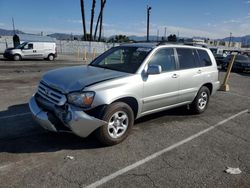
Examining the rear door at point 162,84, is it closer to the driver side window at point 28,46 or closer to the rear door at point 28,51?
the rear door at point 28,51

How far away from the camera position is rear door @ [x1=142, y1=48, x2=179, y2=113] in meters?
4.88

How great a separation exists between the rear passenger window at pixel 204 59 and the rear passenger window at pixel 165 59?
4.10ft

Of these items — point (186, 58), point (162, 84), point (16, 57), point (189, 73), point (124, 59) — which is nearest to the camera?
point (162, 84)

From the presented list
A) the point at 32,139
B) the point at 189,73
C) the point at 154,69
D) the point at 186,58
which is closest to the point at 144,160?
the point at 154,69

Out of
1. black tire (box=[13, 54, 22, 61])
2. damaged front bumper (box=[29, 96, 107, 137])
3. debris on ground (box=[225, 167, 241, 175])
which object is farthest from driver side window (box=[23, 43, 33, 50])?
debris on ground (box=[225, 167, 241, 175])

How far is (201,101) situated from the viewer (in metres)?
6.50

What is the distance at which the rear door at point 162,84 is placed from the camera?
16.0 ft

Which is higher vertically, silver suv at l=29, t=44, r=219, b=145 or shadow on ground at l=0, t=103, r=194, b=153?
silver suv at l=29, t=44, r=219, b=145

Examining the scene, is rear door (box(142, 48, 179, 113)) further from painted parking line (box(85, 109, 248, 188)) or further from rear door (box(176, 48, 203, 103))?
painted parking line (box(85, 109, 248, 188))

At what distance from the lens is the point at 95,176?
11.2ft

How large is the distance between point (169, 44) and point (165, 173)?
3.02 meters

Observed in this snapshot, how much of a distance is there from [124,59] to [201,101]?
7.92ft

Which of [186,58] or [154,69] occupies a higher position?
[186,58]

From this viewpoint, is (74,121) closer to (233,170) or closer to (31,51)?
(233,170)
